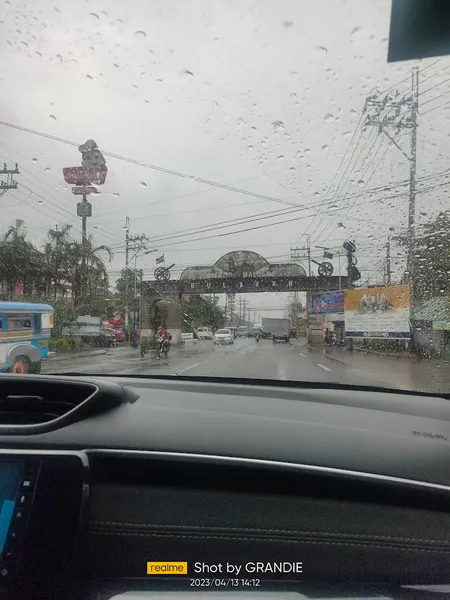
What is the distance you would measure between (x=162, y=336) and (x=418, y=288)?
7.81 feet

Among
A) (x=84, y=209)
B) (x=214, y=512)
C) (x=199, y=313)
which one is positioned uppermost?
(x=84, y=209)

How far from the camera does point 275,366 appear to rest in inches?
196

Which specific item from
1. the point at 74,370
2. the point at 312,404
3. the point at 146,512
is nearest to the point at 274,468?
the point at 146,512

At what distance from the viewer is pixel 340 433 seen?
7.36 feet

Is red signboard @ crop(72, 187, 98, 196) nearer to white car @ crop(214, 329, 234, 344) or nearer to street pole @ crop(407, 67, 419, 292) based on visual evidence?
white car @ crop(214, 329, 234, 344)

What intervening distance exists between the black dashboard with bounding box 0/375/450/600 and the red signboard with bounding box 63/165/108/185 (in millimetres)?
Answer: 2855

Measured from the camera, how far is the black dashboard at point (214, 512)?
1604mm

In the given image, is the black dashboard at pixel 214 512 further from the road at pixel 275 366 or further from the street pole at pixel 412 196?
the street pole at pixel 412 196

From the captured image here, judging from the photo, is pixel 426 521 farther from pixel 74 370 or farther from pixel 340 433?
pixel 74 370

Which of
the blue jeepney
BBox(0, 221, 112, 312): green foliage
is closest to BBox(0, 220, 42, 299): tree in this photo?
BBox(0, 221, 112, 312): green foliage
